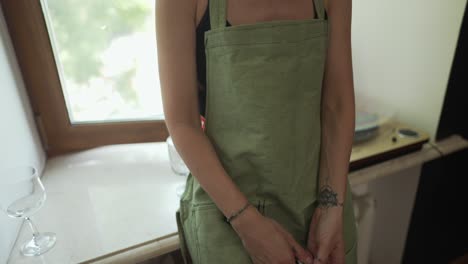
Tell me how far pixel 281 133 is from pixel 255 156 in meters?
0.07

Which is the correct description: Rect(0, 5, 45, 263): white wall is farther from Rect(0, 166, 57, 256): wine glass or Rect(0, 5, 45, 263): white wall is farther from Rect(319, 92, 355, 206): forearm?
Rect(319, 92, 355, 206): forearm

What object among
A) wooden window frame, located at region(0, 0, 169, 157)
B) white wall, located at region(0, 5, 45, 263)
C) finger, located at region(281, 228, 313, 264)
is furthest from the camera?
wooden window frame, located at region(0, 0, 169, 157)

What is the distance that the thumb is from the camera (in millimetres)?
728

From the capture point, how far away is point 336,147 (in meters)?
0.78

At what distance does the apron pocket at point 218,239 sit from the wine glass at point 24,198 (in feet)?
1.30

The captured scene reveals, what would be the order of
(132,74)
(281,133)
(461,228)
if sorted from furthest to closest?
(461,228)
(132,74)
(281,133)

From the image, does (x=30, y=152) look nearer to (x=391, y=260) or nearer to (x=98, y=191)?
(x=98, y=191)

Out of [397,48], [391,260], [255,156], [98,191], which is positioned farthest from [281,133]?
[391,260]

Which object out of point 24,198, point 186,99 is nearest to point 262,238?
point 186,99

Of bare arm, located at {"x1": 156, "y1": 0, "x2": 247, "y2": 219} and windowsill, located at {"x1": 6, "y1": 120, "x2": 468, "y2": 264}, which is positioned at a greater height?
bare arm, located at {"x1": 156, "y1": 0, "x2": 247, "y2": 219}

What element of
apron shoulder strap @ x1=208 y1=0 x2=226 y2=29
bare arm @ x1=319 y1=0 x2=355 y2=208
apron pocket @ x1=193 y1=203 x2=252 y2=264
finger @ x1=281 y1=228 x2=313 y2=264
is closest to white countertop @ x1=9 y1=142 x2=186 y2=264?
apron pocket @ x1=193 y1=203 x2=252 y2=264

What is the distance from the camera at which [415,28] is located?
1.11m

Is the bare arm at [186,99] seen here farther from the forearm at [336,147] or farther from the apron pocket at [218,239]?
the forearm at [336,147]

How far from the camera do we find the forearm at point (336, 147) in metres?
0.77
